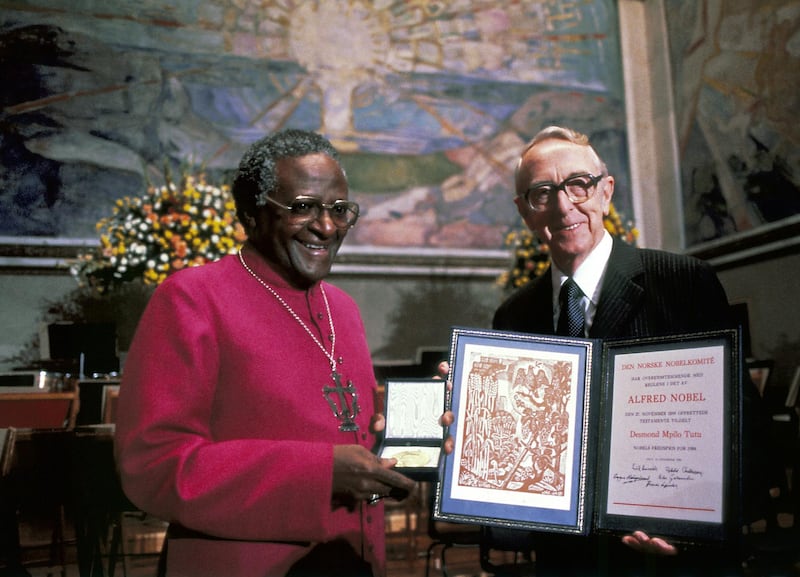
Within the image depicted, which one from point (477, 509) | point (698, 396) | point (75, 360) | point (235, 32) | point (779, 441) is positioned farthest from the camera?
point (235, 32)

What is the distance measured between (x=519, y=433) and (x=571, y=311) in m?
0.50

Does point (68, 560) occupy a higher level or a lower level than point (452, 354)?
lower

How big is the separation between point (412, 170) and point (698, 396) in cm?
586

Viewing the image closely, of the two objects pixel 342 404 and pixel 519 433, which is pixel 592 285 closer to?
pixel 519 433

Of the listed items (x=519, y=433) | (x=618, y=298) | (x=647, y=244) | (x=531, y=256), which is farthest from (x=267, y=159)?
(x=647, y=244)

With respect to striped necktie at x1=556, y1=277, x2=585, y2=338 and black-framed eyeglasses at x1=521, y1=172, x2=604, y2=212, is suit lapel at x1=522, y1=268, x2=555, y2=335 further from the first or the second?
black-framed eyeglasses at x1=521, y1=172, x2=604, y2=212

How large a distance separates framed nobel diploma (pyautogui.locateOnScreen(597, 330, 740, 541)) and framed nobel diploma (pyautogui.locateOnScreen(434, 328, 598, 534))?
7 centimetres

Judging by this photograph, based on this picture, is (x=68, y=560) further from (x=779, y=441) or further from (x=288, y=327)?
(x=779, y=441)

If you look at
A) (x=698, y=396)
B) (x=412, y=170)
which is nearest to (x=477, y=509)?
(x=698, y=396)

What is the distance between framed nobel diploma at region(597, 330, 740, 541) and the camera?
4.91 feet

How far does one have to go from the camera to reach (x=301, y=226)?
177 cm

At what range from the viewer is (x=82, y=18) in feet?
21.3

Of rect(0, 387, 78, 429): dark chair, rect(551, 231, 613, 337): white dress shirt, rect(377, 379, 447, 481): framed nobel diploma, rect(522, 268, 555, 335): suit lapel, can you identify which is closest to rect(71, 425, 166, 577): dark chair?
rect(0, 387, 78, 429): dark chair

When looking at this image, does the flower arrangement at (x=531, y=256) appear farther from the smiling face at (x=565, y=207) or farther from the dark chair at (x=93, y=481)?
the dark chair at (x=93, y=481)
